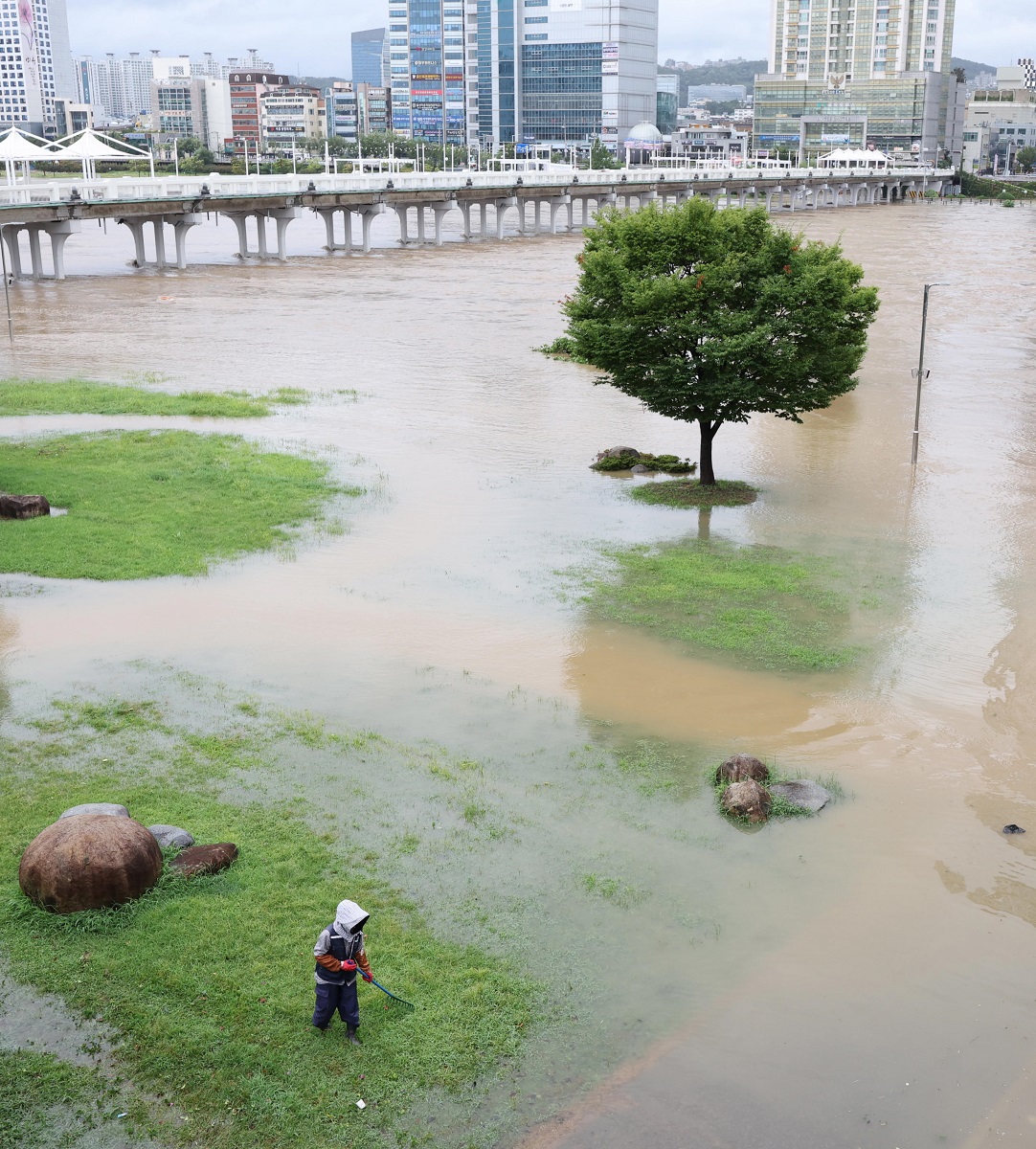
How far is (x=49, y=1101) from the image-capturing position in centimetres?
955

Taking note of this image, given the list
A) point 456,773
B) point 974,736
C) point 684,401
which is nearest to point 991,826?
point 974,736

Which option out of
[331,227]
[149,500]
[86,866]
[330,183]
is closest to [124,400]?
[149,500]

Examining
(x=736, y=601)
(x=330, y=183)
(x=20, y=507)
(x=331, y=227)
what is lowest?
(x=736, y=601)

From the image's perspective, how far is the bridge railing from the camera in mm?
59438

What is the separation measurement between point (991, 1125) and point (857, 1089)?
0.96m

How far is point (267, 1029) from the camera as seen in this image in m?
10.3

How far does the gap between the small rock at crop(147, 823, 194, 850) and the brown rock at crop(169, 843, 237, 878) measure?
11cm

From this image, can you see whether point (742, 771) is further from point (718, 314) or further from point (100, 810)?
point (718, 314)

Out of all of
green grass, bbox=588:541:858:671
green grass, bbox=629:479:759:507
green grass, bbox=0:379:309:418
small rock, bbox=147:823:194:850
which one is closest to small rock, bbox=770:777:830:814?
green grass, bbox=588:541:858:671

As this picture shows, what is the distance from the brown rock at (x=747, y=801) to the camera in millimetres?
13859

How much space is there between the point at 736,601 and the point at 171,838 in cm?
1028

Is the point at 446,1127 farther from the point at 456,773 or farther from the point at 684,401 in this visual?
the point at 684,401

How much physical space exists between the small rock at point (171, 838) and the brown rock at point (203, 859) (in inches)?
4.2

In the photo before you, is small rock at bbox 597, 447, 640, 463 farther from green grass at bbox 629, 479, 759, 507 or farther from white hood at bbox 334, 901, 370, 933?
white hood at bbox 334, 901, 370, 933
